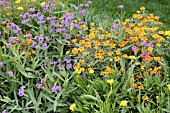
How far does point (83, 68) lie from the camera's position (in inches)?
121

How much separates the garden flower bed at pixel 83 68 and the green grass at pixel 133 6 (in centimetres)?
167

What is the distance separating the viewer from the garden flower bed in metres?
2.90

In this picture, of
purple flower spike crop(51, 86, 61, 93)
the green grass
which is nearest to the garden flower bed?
purple flower spike crop(51, 86, 61, 93)

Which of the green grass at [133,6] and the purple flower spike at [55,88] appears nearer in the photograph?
the purple flower spike at [55,88]

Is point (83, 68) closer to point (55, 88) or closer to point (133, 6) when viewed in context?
point (55, 88)

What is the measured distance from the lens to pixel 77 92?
119 inches

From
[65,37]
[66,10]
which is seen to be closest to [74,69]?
[65,37]

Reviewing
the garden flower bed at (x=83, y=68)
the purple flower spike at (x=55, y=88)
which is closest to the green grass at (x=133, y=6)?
the garden flower bed at (x=83, y=68)

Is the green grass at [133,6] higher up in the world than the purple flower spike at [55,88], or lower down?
higher up

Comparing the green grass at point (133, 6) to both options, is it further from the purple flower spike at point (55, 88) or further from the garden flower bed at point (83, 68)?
the purple flower spike at point (55, 88)

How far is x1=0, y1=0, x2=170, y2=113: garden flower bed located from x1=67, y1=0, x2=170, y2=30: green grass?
5.47ft

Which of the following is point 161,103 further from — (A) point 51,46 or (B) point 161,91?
(A) point 51,46

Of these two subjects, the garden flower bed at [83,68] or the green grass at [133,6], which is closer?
the garden flower bed at [83,68]

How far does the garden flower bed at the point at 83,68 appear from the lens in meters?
2.90
